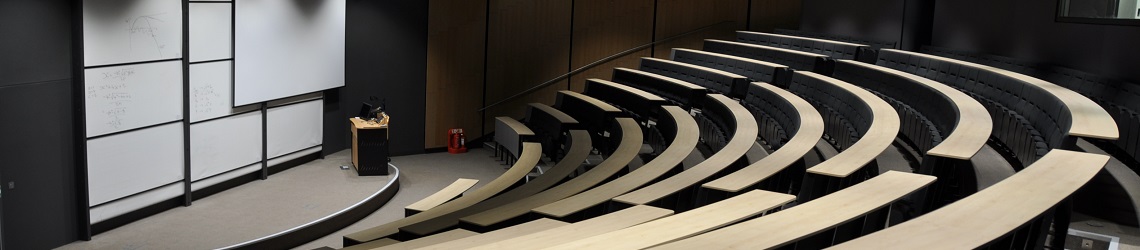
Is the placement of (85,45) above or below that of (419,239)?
above

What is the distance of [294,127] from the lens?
7.80 metres

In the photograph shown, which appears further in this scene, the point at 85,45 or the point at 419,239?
the point at 85,45

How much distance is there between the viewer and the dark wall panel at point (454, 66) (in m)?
8.64

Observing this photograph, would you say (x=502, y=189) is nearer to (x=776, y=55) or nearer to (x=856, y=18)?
(x=776, y=55)

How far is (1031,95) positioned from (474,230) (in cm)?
287

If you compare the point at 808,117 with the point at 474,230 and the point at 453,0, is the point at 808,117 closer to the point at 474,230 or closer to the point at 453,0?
the point at 474,230

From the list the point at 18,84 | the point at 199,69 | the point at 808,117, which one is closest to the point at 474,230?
the point at 808,117

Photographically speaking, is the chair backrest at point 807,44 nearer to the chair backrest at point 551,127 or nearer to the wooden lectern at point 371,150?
the chair backrest at point 551,127

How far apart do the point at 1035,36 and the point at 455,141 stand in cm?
457

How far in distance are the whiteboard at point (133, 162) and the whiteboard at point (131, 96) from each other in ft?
0.22

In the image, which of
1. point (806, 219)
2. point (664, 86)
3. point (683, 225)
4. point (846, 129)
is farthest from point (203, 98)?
point (806, 219)

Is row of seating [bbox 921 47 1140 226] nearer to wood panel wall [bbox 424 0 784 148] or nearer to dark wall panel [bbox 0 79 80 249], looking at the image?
wood panel wall [bbox 424 0 784 148]

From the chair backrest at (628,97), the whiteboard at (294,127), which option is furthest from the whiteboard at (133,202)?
the chair backrest at (628,97)

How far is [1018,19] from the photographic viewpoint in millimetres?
6809
